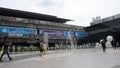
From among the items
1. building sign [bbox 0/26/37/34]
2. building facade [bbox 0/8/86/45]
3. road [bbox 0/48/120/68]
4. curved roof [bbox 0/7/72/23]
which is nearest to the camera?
road [bbox 0/48/120/68]

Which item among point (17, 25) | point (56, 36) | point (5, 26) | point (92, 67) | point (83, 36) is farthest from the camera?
point (83, 36)

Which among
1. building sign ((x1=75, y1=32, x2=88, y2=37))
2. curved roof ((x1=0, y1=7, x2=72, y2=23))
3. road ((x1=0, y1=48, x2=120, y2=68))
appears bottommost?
road ((x1=0, y1=48, x2=120, y2=68))

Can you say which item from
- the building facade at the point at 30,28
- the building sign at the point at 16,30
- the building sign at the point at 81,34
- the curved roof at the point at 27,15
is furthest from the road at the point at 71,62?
the building sign at the point at 81,34

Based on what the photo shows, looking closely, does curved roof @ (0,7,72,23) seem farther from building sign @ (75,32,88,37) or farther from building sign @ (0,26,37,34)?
building sign @ (75,32,88,37)

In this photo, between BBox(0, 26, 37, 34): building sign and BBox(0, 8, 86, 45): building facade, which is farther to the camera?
BBox(0, 8, 86, 45): building facade

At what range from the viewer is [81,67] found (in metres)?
9.97

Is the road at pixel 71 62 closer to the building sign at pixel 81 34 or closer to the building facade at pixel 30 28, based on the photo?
the building facade at pixel 30 28

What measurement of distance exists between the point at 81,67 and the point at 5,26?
46.2m

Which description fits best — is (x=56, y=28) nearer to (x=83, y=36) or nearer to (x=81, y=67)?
(x=83, y=36)

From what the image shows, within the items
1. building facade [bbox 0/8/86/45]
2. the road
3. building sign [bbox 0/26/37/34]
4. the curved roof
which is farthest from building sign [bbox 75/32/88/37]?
the road

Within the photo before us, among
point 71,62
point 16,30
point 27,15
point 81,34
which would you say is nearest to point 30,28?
point 16,30

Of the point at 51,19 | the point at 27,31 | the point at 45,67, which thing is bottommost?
the point at 45,67

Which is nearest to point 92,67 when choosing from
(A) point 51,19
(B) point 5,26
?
(B) point 5,26

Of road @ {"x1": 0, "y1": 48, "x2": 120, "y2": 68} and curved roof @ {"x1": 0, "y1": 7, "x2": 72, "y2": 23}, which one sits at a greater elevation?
curved roof @ {"x1": 0, "y1": 7, "x2": 72, "y2": 23}
